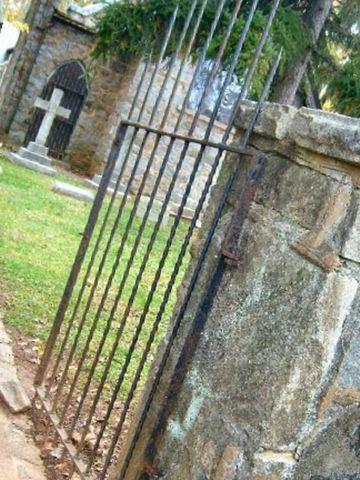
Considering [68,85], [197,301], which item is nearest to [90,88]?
[68,85]

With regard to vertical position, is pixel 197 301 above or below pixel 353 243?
below

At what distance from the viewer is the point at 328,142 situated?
1.88 meters

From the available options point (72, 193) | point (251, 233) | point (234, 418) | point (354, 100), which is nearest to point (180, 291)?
point (251, 233)

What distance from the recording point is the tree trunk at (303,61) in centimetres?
809

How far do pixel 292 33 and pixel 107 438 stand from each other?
19.4ft

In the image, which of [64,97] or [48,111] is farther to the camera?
[64,97]

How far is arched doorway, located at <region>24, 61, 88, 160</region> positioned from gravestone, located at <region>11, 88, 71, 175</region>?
0.80 meters

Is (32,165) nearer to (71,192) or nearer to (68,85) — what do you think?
(71,192)

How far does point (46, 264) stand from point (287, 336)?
15.0 feet

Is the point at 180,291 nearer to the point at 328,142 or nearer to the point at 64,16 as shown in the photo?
the point at 328,142

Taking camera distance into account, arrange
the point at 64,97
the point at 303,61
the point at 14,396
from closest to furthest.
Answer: the point at 14,396 < the point at 303,61 < the point at 64,97

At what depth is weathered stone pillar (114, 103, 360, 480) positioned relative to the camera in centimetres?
186

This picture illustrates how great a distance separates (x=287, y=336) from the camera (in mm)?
1941

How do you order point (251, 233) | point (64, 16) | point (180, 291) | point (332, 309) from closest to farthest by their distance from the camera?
point (332, 309) → point (251, 233) → point (180, 291) → point (64, 16)
